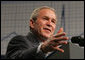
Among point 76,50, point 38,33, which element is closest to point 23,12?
point 76,50

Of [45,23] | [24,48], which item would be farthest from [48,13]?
[24,48]

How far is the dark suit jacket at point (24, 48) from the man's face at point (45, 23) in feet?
0.17

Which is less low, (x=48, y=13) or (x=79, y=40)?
(x=48, y=13)

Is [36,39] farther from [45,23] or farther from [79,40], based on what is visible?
[79,40]

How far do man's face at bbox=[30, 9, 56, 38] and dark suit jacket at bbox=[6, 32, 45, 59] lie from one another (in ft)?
0.17

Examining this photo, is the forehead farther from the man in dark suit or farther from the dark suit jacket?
the dark suit jacket

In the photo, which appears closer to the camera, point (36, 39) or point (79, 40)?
point (79, 40)

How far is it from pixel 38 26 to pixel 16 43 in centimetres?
11

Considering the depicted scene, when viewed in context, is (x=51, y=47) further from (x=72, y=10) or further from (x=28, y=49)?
(x=72, y=10)

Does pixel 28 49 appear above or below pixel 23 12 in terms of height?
below

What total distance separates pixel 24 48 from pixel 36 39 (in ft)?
0.36

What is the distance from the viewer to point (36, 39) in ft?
3.15

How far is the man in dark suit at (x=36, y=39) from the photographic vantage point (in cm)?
81

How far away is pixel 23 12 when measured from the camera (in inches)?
448
